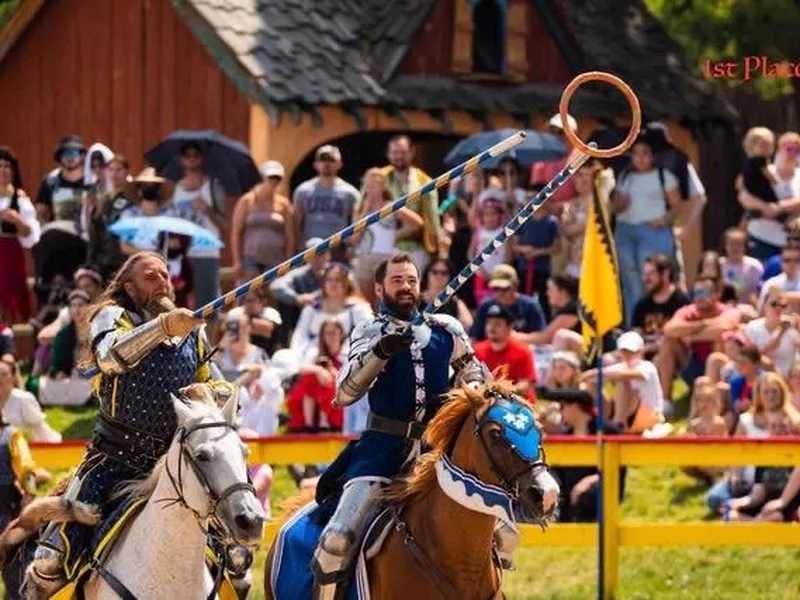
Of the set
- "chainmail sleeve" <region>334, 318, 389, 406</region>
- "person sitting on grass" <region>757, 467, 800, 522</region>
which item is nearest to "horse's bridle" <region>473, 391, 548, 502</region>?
"chainmail sleeve" <region>334, 318, 389, 406</region>

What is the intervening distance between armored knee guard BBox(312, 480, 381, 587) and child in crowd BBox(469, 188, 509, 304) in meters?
8.96

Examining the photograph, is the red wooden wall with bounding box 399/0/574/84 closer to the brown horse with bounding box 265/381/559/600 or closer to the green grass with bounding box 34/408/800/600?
the green grass with bounding box 34/408/800/600

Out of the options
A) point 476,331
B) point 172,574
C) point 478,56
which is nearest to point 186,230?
point 476,331

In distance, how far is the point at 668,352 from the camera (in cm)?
2086

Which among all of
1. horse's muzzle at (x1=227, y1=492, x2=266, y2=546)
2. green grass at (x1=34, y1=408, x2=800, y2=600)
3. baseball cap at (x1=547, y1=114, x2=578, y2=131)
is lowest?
green grass at (x1=34, y1=408, x2=800, y2=600)

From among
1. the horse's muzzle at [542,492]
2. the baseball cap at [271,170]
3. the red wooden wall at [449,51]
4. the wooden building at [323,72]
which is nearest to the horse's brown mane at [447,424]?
the horse's muzzle at [542,492]

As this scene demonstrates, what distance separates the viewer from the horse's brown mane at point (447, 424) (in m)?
12.2

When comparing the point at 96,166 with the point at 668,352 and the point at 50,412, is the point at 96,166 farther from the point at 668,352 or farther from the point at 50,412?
the point at 668,352

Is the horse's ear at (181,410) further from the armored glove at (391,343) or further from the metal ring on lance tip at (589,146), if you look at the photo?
the metal ring on lance tip at (589,146)

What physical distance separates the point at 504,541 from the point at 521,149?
11.0 metres

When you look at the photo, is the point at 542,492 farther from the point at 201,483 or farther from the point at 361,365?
the point at 201,483

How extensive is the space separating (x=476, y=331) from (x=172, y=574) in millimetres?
7979

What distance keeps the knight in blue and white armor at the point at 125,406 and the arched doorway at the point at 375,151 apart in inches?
545

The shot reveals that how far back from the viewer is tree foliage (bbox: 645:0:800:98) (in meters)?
28.2
